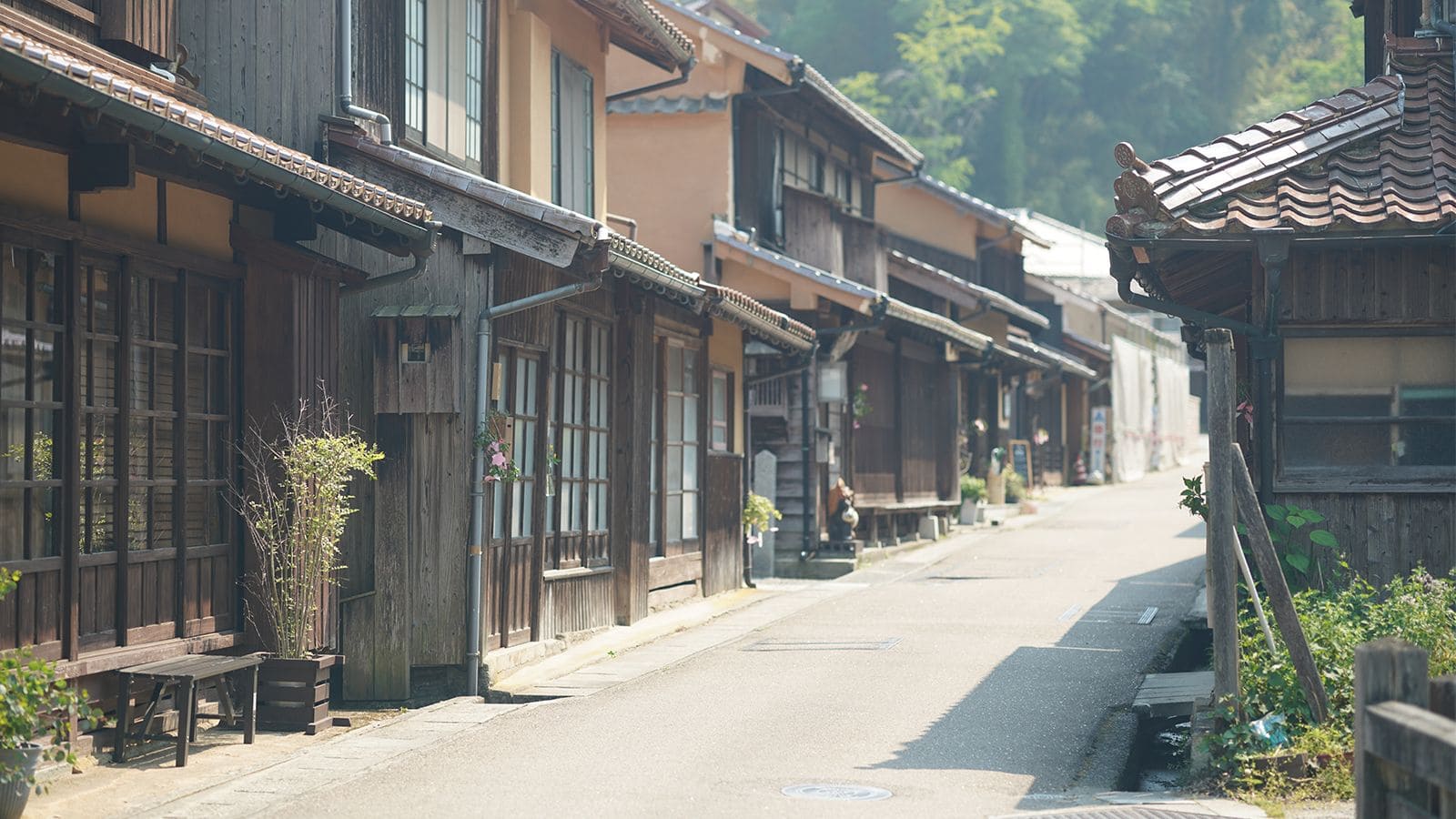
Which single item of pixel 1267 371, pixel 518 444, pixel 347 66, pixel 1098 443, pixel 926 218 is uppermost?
pixel 926 218

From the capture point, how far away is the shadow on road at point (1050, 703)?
386 inches

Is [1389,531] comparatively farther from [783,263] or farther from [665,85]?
[783,263]

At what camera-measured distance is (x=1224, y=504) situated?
30.2ft

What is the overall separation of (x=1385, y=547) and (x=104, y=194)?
333 inches

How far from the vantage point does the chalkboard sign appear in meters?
40.5

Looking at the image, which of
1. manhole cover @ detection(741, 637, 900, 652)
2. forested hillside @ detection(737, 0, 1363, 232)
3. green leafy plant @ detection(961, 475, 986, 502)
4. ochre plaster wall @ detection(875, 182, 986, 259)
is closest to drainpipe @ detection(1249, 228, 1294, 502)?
manhole cover @ detection(741, 637, 900, 652)

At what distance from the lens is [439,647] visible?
41.1 ft

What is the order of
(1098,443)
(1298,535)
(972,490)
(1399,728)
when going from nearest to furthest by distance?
(1399,728) < (1298,535) < (972,490) < (1098,443)

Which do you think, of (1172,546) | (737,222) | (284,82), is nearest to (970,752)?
(284,82)

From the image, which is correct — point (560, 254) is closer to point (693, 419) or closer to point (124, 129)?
point (124, 129)

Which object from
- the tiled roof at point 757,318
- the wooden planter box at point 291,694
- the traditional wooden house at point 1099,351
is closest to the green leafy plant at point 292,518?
the wooden planter box at point 291,694

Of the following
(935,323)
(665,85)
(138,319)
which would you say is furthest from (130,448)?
(935,323)

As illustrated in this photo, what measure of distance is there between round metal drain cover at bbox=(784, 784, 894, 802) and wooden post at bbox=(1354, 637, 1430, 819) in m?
2.98

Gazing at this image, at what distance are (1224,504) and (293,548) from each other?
234 inches
